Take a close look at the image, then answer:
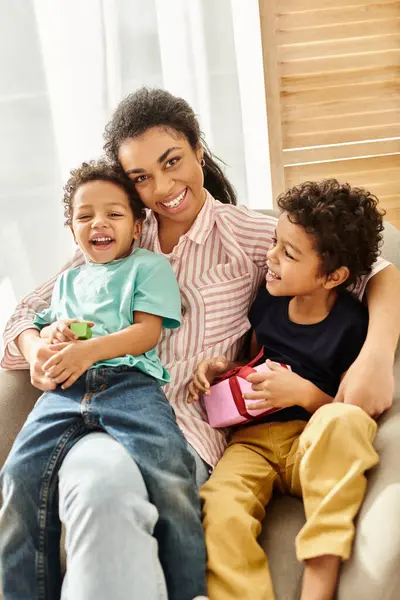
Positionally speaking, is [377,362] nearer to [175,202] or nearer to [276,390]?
[276,390]

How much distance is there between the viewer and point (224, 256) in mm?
1608

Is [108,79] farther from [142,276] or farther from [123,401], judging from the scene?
[123,401]

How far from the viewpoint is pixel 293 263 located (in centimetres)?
141

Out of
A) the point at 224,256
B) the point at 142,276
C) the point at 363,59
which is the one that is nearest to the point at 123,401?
the point at 142,276

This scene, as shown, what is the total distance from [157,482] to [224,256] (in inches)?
23.5

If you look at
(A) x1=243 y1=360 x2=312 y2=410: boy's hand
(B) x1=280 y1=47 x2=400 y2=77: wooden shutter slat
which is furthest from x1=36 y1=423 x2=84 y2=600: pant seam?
(B) x1=280 y1=47 x2=400 y2=77: wooden shutter slat

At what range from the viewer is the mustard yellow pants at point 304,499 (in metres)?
1.11

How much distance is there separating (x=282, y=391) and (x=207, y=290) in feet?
1.01

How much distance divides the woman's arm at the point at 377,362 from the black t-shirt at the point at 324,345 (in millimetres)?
41

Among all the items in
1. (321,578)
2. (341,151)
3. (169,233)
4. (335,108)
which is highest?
(335,108)

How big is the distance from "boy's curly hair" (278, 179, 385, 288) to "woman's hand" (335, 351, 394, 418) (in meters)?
0.21

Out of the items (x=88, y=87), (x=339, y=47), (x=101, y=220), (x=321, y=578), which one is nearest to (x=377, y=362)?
(x=321, y=578)

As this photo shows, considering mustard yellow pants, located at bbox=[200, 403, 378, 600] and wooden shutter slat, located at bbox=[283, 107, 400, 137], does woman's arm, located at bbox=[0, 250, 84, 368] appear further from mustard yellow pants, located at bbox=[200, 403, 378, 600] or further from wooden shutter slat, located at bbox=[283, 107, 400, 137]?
wooden shutter slat, located at bbox=[283, 107, 400, 137]

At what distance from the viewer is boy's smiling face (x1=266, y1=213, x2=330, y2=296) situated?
4.63 feet
